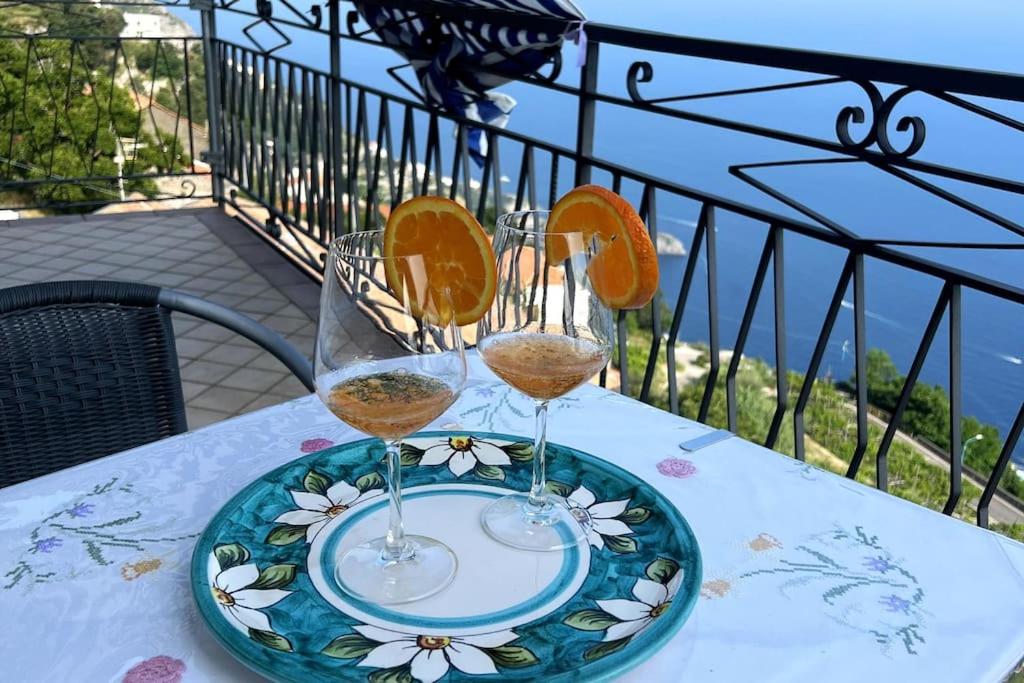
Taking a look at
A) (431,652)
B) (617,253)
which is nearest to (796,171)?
(617,253)

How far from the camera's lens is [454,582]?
767 millimetres

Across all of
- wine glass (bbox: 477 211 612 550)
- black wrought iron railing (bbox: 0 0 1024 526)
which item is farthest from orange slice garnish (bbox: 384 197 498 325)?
black wrought iron railing (bbox: 0 0 1024 526)

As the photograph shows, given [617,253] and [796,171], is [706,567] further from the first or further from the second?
[796,171]

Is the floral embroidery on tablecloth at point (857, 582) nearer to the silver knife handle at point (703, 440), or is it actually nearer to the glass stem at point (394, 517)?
the silver knife handle at point (703, 440)

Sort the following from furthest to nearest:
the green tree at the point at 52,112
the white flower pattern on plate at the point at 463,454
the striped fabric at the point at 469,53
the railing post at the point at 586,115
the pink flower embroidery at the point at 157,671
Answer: the green tree at the point at 52,112
the striped fabric at the point at 469,53
the railing post at the point at 586,115
the white flower pattern on plate at the point at 463,454
the pink flower embroidery at the point at 157,671

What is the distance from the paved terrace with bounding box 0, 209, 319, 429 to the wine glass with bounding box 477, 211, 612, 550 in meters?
2.29

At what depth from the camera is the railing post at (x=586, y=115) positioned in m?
2.23

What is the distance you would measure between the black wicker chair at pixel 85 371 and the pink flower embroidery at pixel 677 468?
733 mm

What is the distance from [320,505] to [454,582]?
0.66 feet

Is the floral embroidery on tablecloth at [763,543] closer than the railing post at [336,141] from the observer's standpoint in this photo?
Yes

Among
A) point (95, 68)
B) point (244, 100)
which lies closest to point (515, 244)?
point (244, 100)

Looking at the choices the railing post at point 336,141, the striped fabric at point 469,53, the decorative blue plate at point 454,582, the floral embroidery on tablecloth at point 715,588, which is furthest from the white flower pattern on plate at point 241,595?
the railing post at point 336,141

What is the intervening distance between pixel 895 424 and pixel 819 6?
1385mm

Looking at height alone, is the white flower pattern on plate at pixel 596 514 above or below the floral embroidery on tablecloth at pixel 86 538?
above
